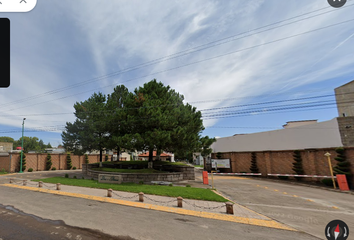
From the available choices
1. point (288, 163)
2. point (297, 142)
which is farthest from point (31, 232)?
point (297, 142)

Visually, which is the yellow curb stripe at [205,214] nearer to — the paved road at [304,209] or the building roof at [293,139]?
the paved road at [304,209]

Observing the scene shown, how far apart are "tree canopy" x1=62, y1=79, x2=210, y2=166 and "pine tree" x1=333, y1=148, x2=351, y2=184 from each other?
39.7ft

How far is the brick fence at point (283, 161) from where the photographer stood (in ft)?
61.0

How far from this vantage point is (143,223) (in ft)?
25.2

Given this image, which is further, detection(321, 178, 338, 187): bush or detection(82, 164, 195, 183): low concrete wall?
detection(82, 164, 195, 183): low concrete wall

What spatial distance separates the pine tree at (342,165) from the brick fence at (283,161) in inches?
11.2

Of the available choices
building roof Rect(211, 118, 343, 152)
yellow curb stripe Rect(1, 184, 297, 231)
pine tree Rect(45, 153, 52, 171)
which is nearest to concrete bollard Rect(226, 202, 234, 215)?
yellow curb stripe Rect(1, 184, 297, 231)

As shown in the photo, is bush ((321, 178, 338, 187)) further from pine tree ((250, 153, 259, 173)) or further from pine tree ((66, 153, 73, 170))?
pine tree ((66, 153, 73, 170))

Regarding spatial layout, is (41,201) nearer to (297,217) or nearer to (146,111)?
(146,111)

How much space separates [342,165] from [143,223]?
62.3 feet

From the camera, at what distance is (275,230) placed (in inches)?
287

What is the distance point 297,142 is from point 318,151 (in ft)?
21.0

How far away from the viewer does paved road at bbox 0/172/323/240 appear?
262 inches

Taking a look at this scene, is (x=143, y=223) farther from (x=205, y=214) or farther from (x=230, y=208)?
(x=230, y=208)
